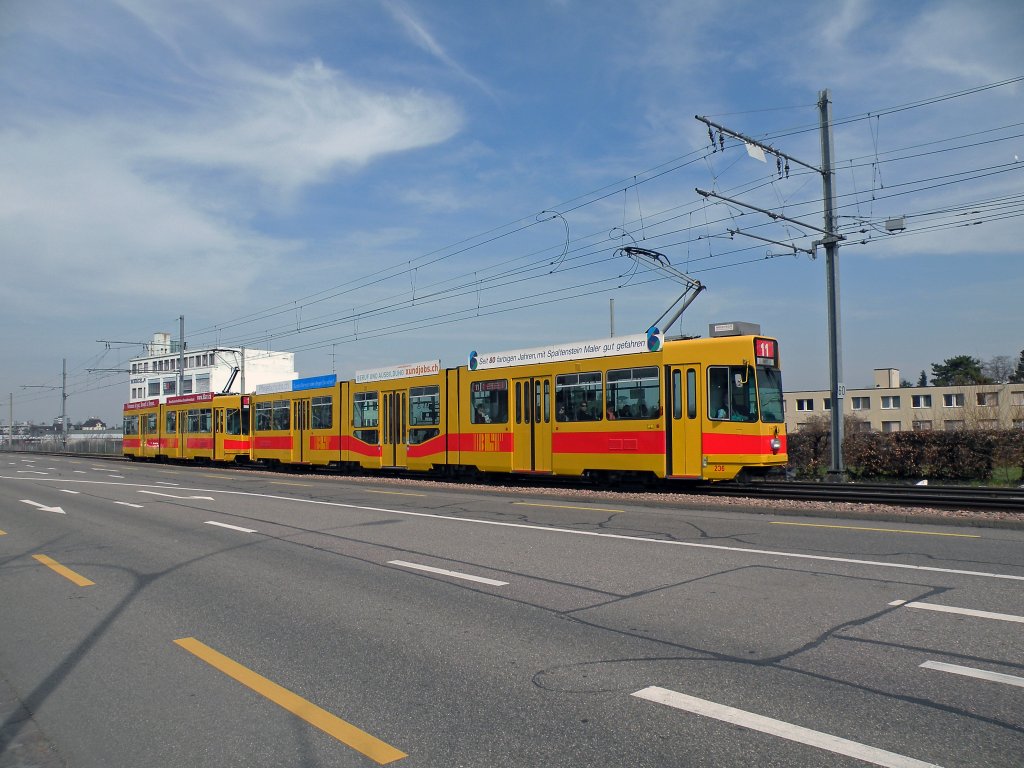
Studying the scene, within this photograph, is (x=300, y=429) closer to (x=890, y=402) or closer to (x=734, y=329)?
(x=734, y=329)

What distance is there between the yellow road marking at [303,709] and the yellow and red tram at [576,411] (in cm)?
1277

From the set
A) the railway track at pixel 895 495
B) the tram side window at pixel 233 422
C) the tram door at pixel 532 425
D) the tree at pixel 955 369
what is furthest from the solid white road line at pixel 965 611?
the tree at pixel 955 369

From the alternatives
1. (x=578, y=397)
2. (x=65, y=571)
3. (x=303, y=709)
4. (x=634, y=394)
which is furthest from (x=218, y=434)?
(x=303, y=709)

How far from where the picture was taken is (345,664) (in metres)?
5.60

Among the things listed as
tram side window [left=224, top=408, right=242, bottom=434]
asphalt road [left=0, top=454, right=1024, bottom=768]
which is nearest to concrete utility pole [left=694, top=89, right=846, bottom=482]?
asphalt road [left=0, top=454, right=1024, bottom=768]

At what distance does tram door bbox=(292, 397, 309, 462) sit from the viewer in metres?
31.3

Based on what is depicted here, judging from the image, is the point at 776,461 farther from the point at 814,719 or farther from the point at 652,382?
the point at 814,719

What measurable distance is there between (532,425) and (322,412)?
39.6 feet

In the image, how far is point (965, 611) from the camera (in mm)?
6609

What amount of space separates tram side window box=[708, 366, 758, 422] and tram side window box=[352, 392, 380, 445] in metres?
13.0

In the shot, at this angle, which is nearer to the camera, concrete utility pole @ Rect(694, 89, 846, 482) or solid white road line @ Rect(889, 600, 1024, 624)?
solid white road line @ Rect(889, 600, 1024, 624)

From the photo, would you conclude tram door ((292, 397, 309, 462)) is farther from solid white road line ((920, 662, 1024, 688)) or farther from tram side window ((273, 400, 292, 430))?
solid white road line ((920, 662, 1024, 688))

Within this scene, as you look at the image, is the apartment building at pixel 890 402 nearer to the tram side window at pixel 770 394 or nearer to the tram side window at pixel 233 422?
the tram side window at pixel 233 422

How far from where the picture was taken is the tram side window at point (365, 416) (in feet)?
88.2
